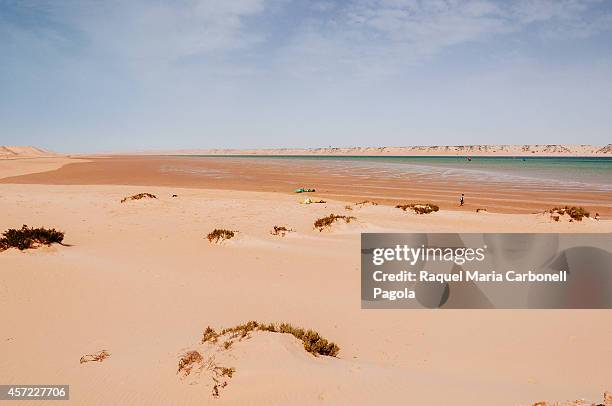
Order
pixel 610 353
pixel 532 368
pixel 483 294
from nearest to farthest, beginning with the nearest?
pixel 532 368, pixel 610 353, pixel 483 294

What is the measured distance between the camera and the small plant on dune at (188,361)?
4.39 m

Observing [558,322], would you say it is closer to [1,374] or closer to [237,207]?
[1,374]

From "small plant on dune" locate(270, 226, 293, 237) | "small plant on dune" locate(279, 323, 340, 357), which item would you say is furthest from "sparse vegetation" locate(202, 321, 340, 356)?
"small plant on dune" locate(270, 226, 293, 237)

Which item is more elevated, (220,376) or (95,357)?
(220,376)

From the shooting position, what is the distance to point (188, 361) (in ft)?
14.8

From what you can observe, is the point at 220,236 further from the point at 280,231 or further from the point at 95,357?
the point at 95,357

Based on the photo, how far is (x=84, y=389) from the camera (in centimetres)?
423

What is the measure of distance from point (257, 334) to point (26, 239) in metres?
8.49

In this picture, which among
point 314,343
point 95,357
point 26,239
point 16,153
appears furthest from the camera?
point 16,153

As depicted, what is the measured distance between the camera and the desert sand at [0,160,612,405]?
4164 mm

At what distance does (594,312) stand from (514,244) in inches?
211

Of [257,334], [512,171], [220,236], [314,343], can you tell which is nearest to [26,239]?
[220,236]

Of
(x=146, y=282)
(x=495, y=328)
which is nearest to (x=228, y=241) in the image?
(x=146, y=282)

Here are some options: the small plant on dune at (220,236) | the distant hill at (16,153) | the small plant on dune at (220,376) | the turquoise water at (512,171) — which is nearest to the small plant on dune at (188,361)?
the small plant on dune at (220,376)
